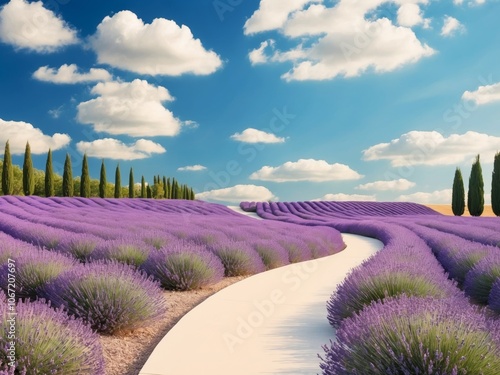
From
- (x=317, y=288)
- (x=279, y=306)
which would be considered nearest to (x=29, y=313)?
(x=279, y=306)

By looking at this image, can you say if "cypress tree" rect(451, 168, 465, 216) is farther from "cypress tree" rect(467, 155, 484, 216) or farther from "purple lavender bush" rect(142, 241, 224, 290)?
"purple lavender bush" rect(142, 241, 224, 290)

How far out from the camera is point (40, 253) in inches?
231

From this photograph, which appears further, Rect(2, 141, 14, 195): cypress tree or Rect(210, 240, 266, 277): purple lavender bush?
Rect(2, 141, 14, 195): cypress tree

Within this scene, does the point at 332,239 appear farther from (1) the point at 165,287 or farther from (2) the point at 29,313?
(2) the point at 29,313

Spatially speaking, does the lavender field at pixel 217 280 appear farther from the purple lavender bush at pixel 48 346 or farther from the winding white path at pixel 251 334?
the winding white path at pixel 251 334

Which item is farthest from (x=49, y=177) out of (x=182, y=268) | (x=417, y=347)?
(x=417, y=347)

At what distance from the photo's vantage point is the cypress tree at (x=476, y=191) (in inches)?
1491

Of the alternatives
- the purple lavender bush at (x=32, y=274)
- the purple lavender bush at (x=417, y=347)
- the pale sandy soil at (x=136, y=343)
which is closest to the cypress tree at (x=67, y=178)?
the purple lavender bush at (x=32, y=274)

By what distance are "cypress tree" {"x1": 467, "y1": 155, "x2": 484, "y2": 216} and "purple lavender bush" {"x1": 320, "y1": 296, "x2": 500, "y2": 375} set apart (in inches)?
1533

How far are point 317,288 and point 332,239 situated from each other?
6681 mm

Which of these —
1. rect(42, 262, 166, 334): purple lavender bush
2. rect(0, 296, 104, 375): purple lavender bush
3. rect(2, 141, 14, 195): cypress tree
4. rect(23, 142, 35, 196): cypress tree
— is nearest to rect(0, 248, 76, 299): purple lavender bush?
rect(42, 262, 166, 334): purple lavender bush

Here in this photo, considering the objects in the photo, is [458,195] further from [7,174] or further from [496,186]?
[7,174]

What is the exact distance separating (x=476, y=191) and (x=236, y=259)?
3569 cm

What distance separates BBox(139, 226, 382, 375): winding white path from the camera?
3.48m
